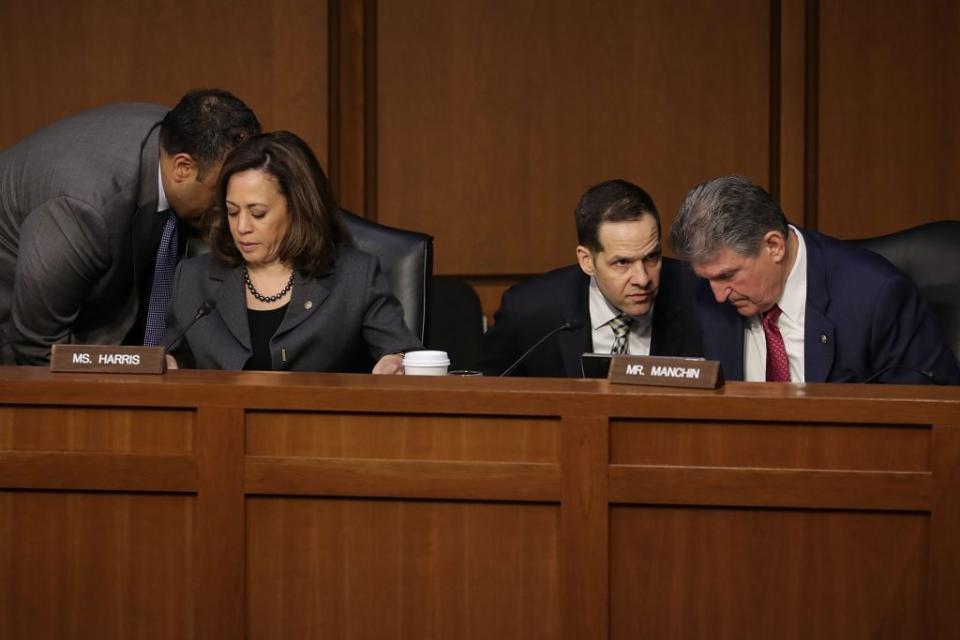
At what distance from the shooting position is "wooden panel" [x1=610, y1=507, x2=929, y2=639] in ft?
4.86

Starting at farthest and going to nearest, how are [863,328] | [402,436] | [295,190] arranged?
[295,190], [863,328], [402,436]

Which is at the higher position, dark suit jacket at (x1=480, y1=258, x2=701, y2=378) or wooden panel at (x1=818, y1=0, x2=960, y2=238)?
wooden panel at (x1=818, y1=0, x2=960, y2=238)

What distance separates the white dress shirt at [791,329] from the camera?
242 centimetres

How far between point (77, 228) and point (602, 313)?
3.78 feet

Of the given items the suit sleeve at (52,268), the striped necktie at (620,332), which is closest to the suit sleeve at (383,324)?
the striped necktie at (620,332)

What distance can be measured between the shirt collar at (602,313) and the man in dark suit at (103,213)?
86 centimetres

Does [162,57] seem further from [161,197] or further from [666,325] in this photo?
[666,325]

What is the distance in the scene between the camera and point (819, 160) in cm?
Answer: 368

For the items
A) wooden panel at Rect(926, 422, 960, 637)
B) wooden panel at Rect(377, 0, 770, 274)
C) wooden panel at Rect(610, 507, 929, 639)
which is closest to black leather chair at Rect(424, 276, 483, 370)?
wooden panel at Rect(377, 0, 770, 274)

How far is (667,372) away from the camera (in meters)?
1.60

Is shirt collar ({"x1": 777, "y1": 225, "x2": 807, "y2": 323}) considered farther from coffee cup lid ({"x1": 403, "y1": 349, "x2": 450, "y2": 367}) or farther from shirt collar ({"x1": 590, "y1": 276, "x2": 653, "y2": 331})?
coffee cup lid ({"x1": 403, "y1": 349, "x2": 450, "y2": 367})

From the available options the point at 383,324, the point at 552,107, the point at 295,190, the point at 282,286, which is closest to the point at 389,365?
the point at 383,324

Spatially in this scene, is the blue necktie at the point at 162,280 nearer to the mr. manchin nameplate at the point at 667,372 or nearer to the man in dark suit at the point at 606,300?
the man in dark suit at the point at 606,300

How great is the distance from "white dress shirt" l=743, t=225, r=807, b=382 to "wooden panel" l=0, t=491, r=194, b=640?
50.0 inches
